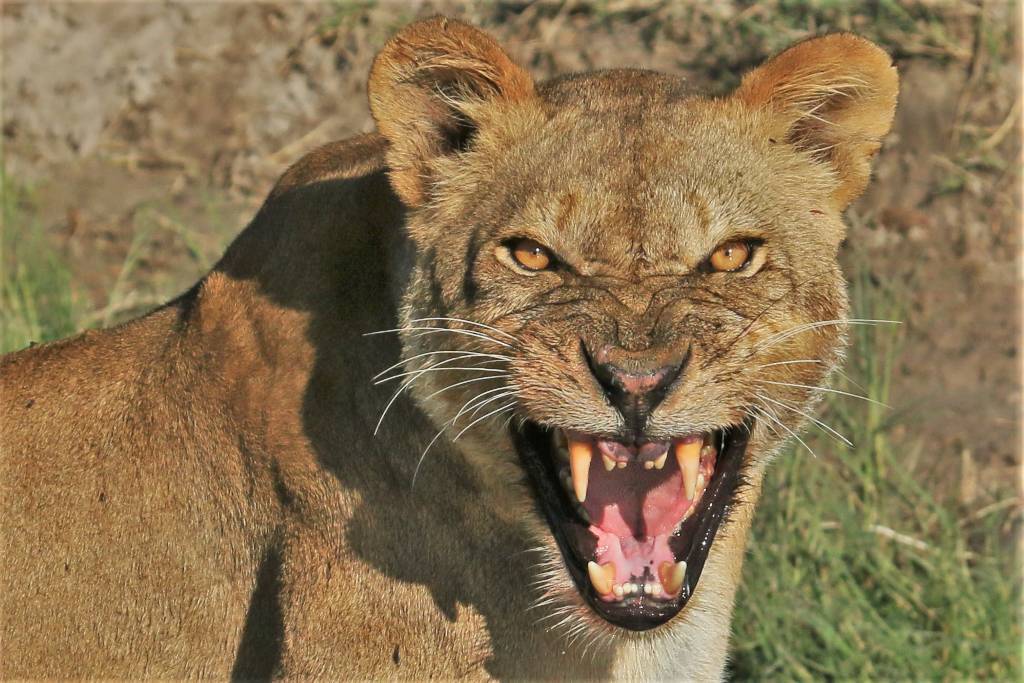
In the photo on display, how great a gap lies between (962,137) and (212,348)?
12.4 feet

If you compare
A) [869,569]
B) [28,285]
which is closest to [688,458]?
[869,569]

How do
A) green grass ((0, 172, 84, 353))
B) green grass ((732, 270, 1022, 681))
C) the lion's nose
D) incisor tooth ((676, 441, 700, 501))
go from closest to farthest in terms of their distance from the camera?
1. the lion's nose
2. incisor tooth ((676, 441, 700, 501))
3. green grass ((732, 270, 1022, 681))
4. green grass ((0, 172, 84, 353))

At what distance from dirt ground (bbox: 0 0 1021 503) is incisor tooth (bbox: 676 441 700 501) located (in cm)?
267

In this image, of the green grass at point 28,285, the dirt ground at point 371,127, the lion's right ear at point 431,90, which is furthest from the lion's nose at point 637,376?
the green grass at point 28,285

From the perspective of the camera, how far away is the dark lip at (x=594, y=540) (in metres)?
2.82

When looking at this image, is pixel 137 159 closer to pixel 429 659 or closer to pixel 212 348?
pixel 212 348

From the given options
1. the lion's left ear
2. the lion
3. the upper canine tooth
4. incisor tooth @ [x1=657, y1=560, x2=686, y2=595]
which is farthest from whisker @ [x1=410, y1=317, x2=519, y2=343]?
the lion's left ear

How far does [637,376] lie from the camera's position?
2.61m

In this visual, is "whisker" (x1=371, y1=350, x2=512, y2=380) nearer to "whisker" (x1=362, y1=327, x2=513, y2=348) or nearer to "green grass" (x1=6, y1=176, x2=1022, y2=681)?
"whisker" (x1=362, y1=327, x2=513, y2=348)

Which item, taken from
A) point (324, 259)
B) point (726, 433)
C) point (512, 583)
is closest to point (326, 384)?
point (324, 259)

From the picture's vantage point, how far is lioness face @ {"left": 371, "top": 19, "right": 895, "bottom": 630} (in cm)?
274

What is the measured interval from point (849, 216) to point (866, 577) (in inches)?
65.0

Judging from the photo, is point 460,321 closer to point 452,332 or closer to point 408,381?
point 452,332

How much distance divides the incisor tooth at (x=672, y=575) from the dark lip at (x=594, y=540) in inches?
0.6
